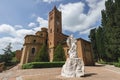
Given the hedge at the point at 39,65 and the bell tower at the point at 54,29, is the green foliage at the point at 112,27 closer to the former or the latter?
the hedge at the point at 39,65

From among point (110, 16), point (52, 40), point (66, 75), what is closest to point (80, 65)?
point (66, 75)

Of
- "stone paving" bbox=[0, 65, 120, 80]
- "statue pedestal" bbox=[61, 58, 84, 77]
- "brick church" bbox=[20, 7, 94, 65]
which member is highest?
"brick church" bbox=[20, 7, 94, 65]

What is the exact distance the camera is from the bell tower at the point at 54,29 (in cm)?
3697

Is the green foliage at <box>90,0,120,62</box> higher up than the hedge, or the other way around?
the green foliage at <box>90,0,120,62</box>

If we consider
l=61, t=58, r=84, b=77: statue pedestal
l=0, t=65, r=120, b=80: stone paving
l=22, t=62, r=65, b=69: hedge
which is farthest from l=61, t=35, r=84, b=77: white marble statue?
l=22, t=62, r=65, b=69: hedge

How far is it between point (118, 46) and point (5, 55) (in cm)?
3260

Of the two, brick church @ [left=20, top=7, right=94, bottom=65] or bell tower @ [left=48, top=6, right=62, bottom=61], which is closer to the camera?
brick church @ [left=20, top=7, right=94, bottom=65]

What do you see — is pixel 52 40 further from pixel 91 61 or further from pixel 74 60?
pixel 74 60

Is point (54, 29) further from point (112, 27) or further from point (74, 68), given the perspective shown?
point (74, 68)

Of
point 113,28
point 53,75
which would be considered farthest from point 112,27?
point 53,75

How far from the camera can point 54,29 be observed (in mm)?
38031

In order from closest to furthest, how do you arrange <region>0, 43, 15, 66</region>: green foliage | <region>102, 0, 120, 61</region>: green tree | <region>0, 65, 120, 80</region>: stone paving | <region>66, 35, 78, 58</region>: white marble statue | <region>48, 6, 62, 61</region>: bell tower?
<region>0, 65, 120, 80</region>: stone paving < <region>66, 35, 78, 58</region>: white marble statue < <region>102, 0, 120, 61</region>: green tree < <region>48, 6, 62, 61</region>: bell tower < <region>0, 43, 15, 66</region>: green foliage

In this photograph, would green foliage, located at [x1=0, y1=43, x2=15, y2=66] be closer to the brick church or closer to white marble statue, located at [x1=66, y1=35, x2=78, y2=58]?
the brick church

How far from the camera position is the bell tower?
121 feet
